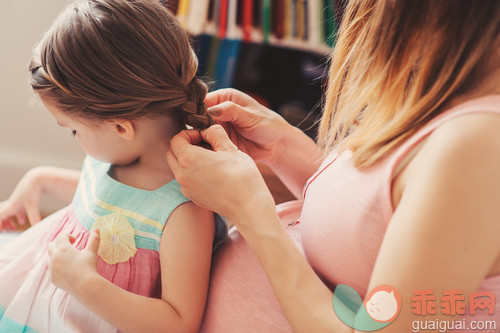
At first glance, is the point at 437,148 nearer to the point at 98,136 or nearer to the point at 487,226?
the point at 487,226

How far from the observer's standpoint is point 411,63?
0.66 m

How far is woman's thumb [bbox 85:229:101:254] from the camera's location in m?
0.81

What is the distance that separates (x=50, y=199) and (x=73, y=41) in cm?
154

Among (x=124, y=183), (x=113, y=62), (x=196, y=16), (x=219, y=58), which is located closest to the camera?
(x=113, y=62)

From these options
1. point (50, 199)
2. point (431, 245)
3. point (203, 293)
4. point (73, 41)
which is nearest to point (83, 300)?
point (203, 293)

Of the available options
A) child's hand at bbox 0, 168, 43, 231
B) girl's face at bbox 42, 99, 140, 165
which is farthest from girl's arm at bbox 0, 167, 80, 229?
girl's face at bbox 42, 99, 140, 165

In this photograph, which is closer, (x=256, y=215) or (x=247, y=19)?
(x=256, y=215)

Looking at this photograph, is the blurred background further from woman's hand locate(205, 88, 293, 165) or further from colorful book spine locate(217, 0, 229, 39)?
woman's hand locate(205, 88, 293, 165)

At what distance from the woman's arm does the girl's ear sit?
19 cm

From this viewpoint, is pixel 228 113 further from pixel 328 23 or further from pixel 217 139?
pixel 328 23

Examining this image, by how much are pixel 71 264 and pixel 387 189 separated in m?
0.54

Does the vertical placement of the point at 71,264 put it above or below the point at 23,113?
above

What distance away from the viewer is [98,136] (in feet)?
2.80

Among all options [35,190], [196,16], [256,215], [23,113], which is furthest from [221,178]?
[23,113]
